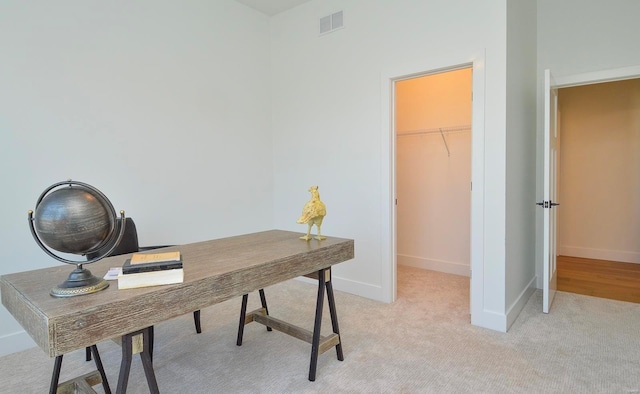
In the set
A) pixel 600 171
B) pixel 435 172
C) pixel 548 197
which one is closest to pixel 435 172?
pixel 435 172

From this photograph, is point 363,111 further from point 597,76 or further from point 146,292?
point 146,292

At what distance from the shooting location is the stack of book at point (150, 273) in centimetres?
132

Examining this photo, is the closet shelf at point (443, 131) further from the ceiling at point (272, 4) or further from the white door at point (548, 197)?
the ceiling at point (272, 4)

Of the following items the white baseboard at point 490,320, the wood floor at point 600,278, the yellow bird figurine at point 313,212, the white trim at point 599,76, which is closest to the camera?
the yellow bird figurine at point 313,212

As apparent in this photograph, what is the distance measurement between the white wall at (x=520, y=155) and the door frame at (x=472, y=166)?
18cm

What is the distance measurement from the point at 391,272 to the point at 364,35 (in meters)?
2.26

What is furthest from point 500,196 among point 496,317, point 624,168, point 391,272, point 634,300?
point 624,168

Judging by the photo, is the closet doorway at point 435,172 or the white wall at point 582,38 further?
the closet doorway at point 435,172

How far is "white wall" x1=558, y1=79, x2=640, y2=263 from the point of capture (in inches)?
180

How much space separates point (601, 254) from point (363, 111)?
12.9ft

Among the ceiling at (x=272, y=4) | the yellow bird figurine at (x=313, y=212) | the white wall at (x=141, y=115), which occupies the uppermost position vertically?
the ceiling at (x=272, y=4)

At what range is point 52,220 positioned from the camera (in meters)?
1.19

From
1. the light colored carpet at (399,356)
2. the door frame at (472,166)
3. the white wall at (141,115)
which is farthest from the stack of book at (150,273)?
the door frame at (472,166)

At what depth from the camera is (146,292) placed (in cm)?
128
